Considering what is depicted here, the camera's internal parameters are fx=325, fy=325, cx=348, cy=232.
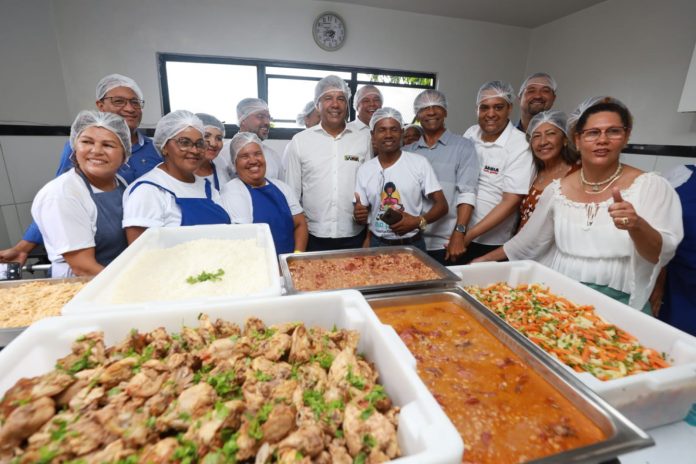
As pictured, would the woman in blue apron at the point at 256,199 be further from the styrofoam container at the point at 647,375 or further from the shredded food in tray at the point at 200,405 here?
the styrofoam container at the point at 647,375

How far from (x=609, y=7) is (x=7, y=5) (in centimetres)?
826

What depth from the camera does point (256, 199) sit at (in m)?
2.73

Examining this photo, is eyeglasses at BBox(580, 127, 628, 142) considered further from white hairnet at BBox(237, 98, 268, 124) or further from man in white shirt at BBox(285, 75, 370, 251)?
white hairnet at BBox(237, 98, 268, 124)

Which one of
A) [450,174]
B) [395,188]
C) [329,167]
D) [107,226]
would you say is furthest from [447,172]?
[107,226]

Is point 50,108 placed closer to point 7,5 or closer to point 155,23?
point 7,5

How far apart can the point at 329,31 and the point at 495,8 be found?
2.94 meters

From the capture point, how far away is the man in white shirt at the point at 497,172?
2713 mm

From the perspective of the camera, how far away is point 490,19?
6.32 meters

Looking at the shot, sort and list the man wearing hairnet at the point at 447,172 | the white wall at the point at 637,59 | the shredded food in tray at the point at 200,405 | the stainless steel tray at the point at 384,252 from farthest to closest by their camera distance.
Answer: the white wall at the point at 637,59, the man wearing hairnet at the point at 447,172, the stainless steel tray at the point at 384,252, the shredded food in tray at the point at 200,405

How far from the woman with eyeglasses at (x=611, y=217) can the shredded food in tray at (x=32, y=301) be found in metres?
2.58

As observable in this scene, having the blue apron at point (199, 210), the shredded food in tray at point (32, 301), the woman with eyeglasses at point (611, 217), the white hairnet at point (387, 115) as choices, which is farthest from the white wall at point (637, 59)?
the shredded food in tray at point (32, 301)

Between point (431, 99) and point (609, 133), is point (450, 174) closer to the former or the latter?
point (431, 99)

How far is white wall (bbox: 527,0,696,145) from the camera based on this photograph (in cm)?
431

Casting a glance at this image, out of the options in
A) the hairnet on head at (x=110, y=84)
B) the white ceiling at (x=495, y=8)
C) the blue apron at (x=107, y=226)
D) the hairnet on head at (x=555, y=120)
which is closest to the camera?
the blue apron at (x=107, y=226)
